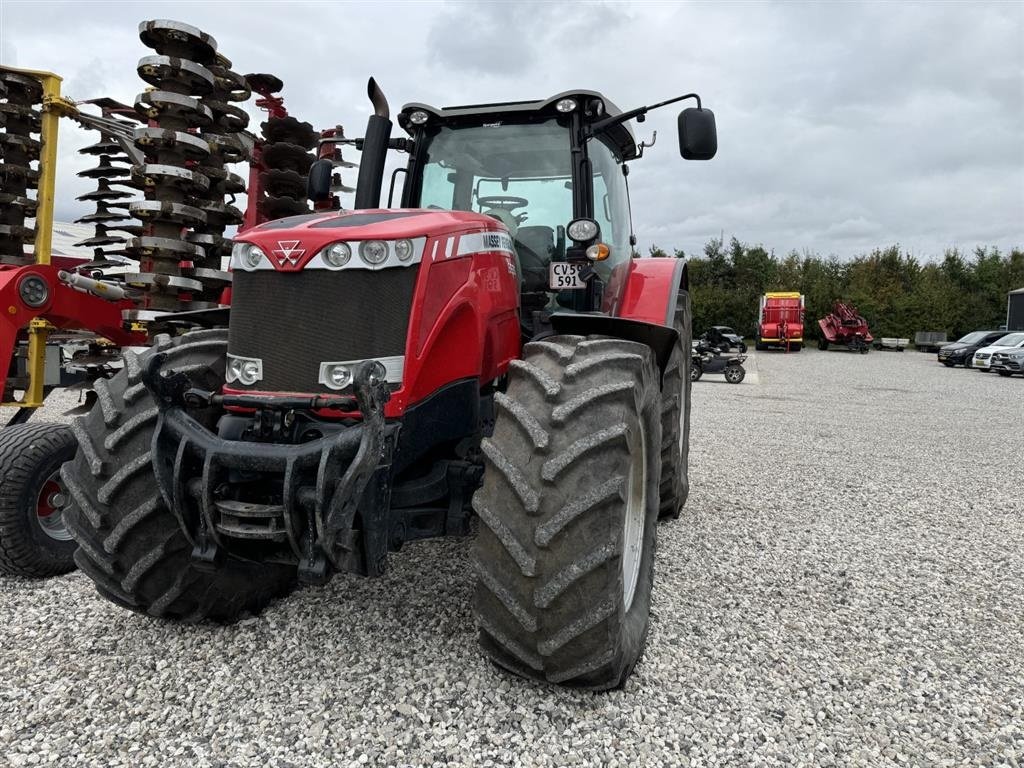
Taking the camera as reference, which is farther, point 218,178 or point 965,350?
point 965,350

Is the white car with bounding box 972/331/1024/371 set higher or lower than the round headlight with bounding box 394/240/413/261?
higher

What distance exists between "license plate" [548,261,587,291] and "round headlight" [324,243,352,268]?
116 centimetres

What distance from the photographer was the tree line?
36.1 meters

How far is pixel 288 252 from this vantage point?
8.22ft

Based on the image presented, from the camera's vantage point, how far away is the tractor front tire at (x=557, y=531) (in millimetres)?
2238

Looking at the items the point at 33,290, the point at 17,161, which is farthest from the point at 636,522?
the point at 17,161

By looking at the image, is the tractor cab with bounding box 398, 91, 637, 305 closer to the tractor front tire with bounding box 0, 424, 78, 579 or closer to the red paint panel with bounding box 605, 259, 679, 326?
the red paint panel with bounding box 605, 259, 679, 326

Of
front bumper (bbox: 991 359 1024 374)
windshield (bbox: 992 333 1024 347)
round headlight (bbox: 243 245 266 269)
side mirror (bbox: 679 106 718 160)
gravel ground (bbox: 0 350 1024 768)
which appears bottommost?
gravel ground (bbox: 0 350 1024 768)

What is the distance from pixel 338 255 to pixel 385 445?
665 millimetres

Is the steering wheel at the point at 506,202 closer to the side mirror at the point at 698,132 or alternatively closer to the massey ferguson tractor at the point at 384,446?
the massey ferguson tractor at the point at 384,446

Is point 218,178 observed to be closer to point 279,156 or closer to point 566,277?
point 279,156

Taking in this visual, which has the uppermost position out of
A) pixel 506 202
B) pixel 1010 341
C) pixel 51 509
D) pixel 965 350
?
pixel 1010 341

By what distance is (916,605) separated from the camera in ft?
11.6

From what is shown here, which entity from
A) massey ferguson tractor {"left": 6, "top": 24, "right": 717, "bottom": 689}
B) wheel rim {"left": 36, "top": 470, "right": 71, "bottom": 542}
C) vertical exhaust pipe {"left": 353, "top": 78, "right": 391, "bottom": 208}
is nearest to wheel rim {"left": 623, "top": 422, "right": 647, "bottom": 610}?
massey ferguson tractor {"left": 6, "top": 24, "right": 717, "bottom": 689}
